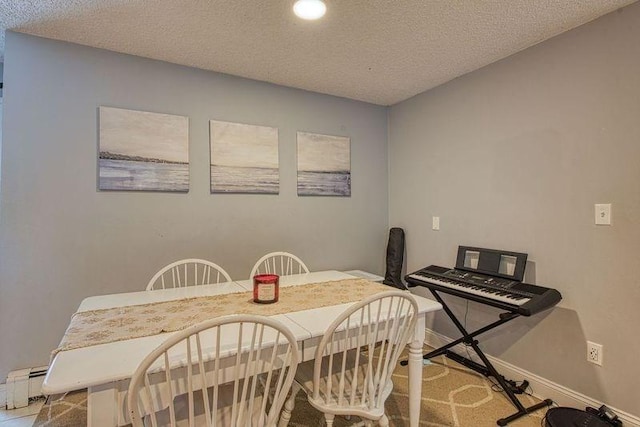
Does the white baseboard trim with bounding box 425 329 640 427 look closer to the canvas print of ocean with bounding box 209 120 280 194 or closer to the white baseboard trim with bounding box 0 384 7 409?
the canvas print of ocean with bounding box 209 120 280 194

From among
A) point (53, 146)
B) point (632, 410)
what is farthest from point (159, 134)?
point (632, 410)

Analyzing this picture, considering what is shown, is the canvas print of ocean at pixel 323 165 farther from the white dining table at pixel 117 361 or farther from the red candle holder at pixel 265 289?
the white dining table at pixel 117 361

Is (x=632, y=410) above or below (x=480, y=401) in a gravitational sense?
above

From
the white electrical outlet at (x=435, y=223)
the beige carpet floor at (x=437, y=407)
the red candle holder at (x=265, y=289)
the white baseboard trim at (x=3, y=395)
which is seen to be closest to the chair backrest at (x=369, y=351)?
the red candle holder at (x=265, y=289)

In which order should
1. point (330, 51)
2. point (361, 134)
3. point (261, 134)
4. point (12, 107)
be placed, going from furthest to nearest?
point (361, 134)
point (261, 134)
point (330, 51)
point (12, 107)

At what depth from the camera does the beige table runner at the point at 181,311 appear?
128 cm

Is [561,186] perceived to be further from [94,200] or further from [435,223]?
[94,200]

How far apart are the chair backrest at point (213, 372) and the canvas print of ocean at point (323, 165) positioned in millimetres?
1883

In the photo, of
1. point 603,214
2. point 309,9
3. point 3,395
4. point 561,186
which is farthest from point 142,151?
point 603,214

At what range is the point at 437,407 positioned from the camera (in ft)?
6.78

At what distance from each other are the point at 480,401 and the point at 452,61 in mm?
2353

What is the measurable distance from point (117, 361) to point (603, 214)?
246cm

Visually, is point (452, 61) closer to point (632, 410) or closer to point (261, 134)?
point (261, 134)

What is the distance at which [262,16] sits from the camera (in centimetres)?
192
